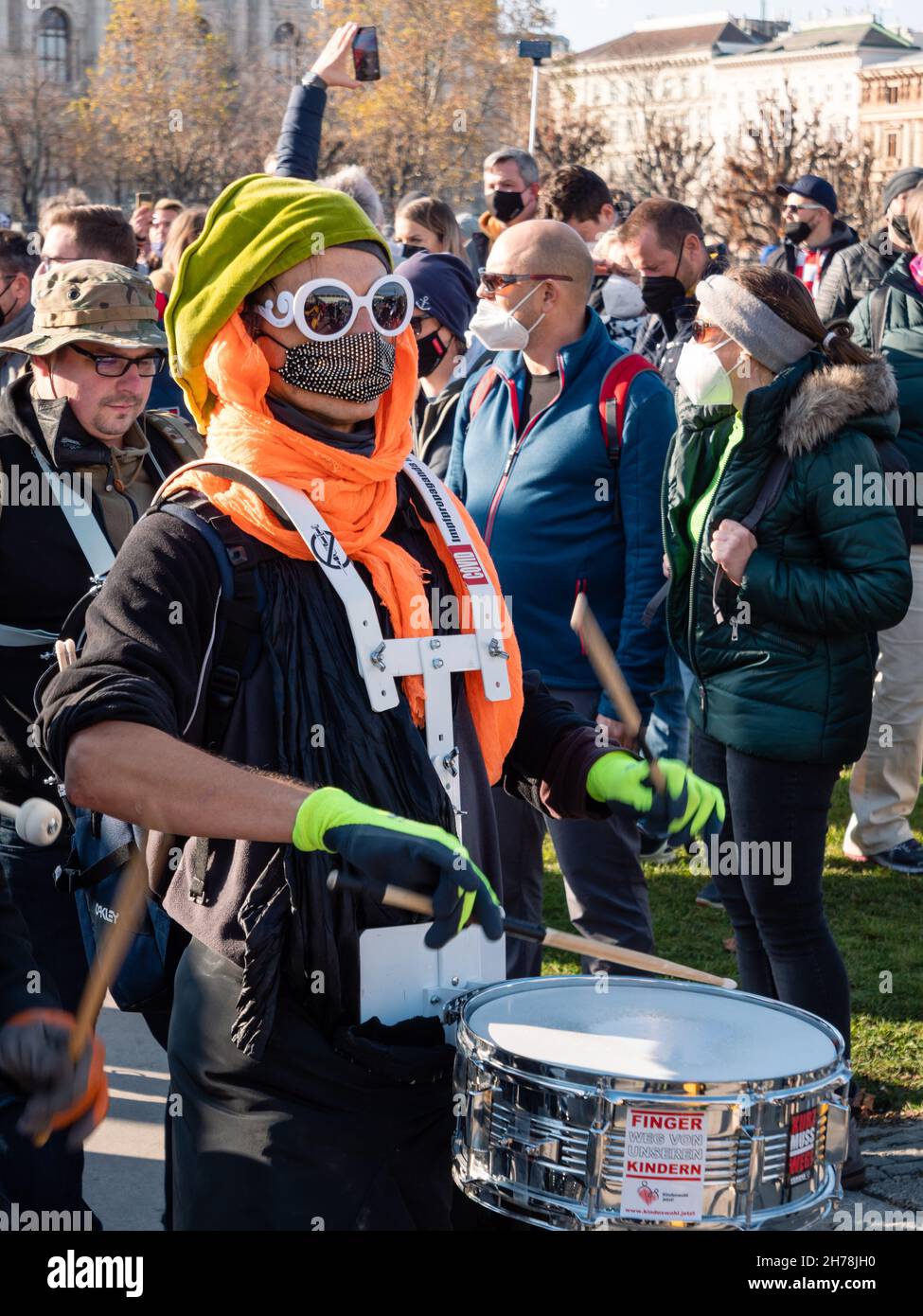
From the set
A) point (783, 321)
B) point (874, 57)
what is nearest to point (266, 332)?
point (783, 321)

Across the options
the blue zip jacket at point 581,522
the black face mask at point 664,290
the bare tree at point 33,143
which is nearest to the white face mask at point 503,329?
the blue zip jacket at point 581,522

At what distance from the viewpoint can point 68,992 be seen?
154 inches

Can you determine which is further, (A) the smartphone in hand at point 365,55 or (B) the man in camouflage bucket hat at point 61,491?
(A) the smartphone in hand at point 365,55

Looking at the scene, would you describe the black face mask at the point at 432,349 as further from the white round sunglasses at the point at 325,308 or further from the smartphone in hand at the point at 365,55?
the white round sunglasses at the point at 325,308

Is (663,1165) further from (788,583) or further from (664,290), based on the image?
(664,290)

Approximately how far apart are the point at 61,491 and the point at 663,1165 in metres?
2.31

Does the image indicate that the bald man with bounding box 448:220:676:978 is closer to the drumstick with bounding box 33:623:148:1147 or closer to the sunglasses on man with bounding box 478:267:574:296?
the sunglasses on man with bounding box 478:267:574:296

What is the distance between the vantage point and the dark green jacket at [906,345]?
19.6ft

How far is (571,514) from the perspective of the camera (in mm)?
4633

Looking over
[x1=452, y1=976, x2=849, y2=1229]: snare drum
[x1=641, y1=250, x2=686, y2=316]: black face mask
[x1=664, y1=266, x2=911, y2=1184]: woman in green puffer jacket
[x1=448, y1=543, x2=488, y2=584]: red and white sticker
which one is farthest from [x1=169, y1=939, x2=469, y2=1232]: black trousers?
[x1=641, y1=250, x2=686, y2=316]: black face mask

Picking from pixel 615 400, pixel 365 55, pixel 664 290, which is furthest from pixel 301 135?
pixel 664 290

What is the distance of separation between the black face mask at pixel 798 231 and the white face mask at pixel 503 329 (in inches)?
212

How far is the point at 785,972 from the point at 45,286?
243 cm

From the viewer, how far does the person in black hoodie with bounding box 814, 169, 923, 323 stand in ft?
23.7
